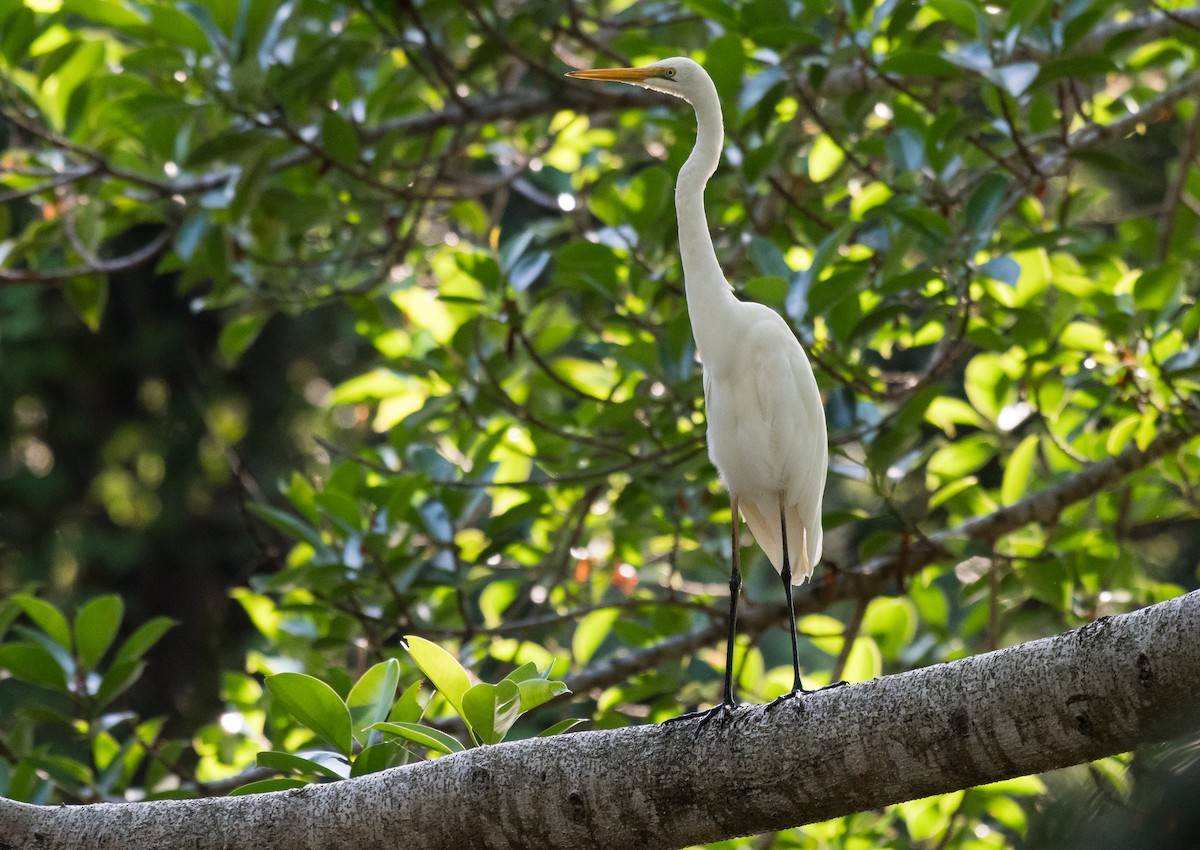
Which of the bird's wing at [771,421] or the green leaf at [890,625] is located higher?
the bird's wing at [771,421]

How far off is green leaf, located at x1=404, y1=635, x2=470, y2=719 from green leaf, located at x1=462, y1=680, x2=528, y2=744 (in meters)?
0.03

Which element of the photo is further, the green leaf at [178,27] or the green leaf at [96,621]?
the green leaf at [178,27]

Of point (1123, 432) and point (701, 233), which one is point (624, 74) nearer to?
point (701, 233)

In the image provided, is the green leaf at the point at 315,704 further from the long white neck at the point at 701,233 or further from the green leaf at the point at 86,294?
the green leaf at the point at 86,294

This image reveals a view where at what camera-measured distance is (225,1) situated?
9.34ft

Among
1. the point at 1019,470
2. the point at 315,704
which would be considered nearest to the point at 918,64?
the point at 1019,470

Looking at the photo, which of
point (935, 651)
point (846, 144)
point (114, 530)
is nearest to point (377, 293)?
point (846, 144)

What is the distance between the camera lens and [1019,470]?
2.90m

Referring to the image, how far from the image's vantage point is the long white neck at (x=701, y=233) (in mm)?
2047

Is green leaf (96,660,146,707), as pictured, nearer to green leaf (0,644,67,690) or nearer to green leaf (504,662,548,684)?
green leaf (0,644,67,690)

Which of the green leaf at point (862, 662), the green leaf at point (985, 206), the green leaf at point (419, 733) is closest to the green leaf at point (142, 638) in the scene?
the green leaf at point (419, 733)

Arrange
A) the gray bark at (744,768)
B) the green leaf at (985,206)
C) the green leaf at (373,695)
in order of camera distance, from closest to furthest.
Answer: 1. the gray bark at (744,768)
2. the green leaf at (373,695)
3. the green leaf at (985,206)

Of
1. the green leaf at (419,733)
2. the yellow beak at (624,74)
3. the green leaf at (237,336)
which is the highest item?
the yellow beak at (624,74)

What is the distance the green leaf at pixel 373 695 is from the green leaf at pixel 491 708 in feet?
0.84
